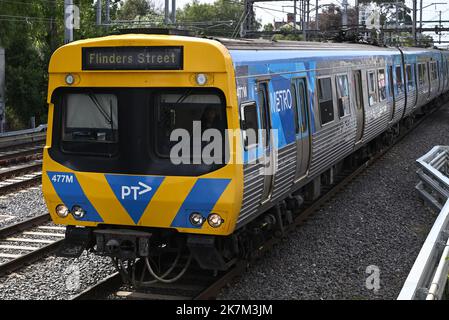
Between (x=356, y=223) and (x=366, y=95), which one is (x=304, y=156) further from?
(x=366, y=95)

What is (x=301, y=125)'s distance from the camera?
9.22 m

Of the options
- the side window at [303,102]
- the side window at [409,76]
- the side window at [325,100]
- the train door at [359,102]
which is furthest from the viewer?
the side window at [409,76]

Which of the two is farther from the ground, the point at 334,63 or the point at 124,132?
the point at 334,63

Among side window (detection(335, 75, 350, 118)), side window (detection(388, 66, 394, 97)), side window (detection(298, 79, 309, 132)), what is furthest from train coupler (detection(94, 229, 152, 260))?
side window (detection(388, 66, 394, 97))

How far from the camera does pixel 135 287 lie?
25.6 feet

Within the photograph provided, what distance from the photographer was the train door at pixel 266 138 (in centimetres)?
773

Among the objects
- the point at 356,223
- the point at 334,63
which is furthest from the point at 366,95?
the point at 356,223

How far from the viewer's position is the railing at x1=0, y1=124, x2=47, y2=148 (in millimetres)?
19938

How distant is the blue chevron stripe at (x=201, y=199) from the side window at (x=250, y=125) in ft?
1.73

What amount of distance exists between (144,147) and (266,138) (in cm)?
144

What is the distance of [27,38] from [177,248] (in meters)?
22.0

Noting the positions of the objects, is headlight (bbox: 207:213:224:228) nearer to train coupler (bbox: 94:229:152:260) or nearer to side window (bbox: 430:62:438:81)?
train coupler (bbox: 94:229:152:260)

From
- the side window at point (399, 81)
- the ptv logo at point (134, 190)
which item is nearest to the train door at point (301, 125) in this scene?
the ptv logo at point (134, 190)

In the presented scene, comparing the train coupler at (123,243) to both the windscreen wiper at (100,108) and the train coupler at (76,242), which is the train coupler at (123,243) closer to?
the train coupler at (76,242)
